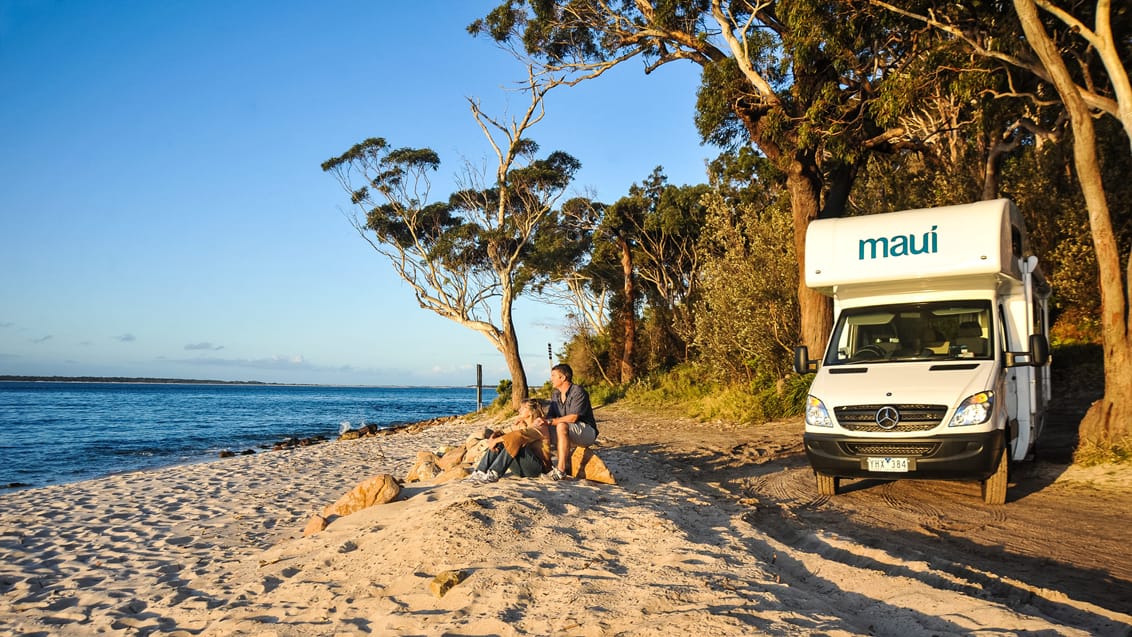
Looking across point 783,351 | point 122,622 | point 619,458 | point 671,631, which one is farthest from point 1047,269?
point 122,622

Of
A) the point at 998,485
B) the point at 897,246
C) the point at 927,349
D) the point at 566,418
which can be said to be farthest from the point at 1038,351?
the point at 566,418

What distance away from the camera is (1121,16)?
12.4 m

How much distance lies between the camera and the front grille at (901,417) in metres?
7.94

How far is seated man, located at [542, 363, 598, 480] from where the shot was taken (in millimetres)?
9094

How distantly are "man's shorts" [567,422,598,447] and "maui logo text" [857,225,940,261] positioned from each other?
12.6 feet

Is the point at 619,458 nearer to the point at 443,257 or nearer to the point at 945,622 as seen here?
the point at 945,622

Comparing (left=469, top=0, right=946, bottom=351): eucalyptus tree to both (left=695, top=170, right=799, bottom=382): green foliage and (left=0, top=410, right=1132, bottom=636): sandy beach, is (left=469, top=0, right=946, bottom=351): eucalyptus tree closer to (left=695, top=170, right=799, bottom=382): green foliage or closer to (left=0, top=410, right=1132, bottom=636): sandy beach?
(left=695, top=170, right=799, bottom=382): green foliage

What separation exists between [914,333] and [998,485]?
1.89 meters

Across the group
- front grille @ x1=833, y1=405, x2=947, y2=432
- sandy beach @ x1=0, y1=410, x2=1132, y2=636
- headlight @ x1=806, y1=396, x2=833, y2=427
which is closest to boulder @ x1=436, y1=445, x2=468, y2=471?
sandy beach @ x1=0, y1=410, x2=1132, y2=636

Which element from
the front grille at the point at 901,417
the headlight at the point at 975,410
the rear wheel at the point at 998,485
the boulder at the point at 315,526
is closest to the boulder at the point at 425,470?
the boulder at the point at 315,526

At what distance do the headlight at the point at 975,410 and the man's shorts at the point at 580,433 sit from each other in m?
3.87

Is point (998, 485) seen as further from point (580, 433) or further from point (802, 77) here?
point (802, 77)

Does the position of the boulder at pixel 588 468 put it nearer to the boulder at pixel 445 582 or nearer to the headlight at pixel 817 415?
the headlight at pixel 817 415

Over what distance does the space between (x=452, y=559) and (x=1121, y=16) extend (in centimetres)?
1339
